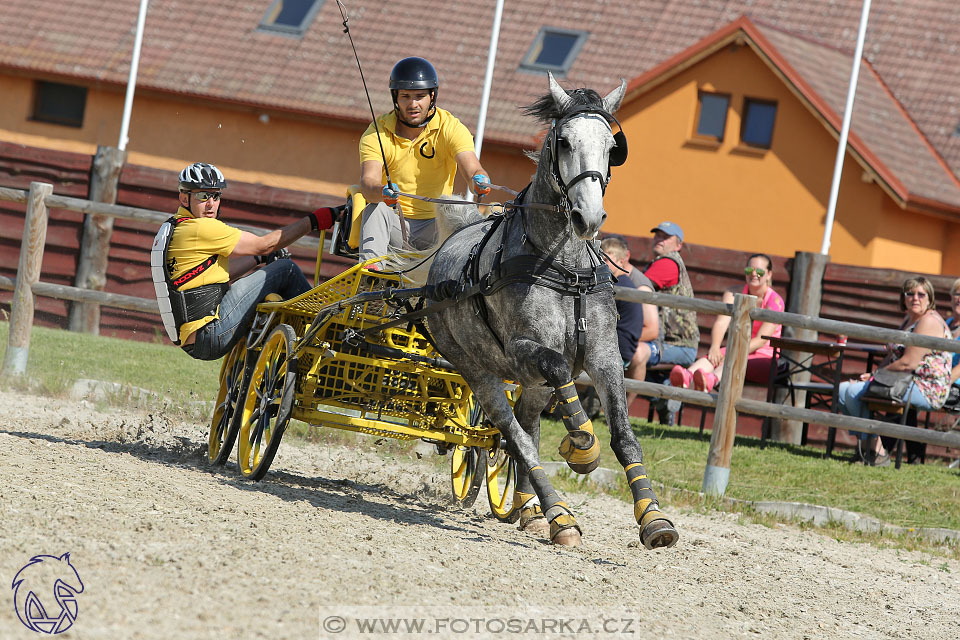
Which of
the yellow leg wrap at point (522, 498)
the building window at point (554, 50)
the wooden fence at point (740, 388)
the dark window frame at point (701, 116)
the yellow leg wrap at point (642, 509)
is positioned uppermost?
the building window at point (554, 50)

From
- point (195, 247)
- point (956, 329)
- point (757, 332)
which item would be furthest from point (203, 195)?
point (956, 329)

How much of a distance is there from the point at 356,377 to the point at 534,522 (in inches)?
47.9

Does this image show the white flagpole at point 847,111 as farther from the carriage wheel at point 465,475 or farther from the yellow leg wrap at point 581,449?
the yellow leg wrap at point 581,449

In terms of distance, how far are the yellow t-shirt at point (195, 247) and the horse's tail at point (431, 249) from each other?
39.0 inches

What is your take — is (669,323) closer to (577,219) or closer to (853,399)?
(853,399)

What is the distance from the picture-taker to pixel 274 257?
24.1 ft

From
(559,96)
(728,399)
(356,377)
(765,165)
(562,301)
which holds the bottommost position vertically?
(356,377)

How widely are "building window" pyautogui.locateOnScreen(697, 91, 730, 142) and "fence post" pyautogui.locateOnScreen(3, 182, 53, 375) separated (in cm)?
1337

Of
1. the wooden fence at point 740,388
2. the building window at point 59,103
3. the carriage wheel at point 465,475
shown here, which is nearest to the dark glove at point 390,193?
the carriage wheel at point 465,475

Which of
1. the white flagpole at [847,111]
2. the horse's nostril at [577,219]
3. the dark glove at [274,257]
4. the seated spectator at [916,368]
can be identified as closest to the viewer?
the horse's nostril at [577,219]

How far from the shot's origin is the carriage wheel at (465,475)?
7137 millimetres

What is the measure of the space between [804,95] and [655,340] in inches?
407

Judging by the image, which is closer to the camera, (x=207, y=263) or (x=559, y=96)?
(x=559, y=96)

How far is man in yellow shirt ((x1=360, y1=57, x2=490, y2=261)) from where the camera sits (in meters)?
6.58
